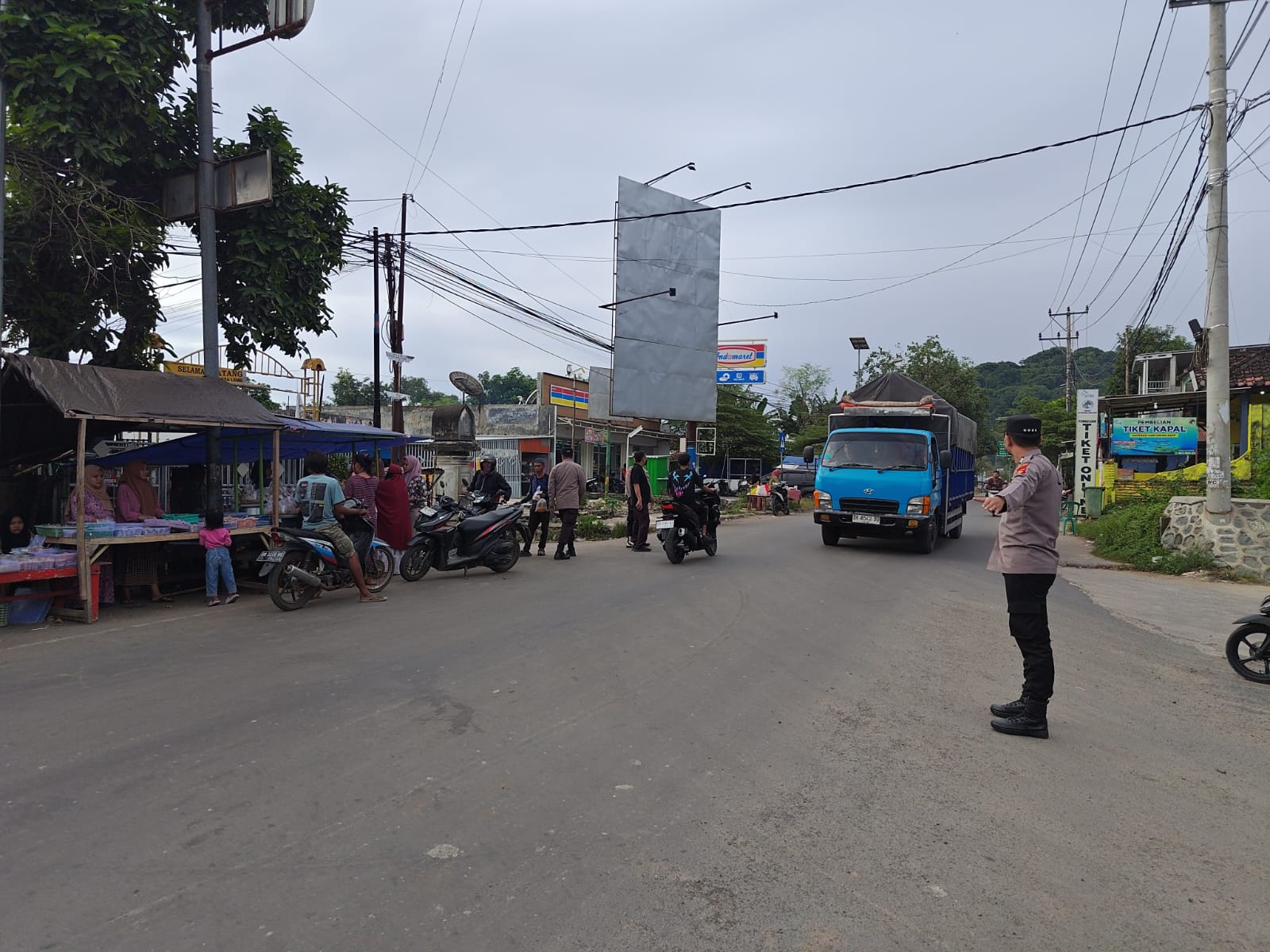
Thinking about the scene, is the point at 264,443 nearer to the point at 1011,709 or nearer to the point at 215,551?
the point at 215,551

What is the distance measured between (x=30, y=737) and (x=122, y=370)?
17.2 ft

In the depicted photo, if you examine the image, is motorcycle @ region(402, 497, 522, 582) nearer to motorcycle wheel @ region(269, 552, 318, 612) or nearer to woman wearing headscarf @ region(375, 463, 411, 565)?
woman wearing headscarf @ region(375, 463, 411, 565)

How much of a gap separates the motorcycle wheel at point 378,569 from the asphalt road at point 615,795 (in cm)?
257

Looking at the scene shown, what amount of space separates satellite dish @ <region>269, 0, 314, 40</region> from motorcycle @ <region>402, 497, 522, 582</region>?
6.20 m

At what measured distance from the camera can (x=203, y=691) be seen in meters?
5.44

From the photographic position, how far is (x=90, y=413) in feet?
25.7

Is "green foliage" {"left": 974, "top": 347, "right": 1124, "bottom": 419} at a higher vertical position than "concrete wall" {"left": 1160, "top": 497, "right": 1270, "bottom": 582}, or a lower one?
higher

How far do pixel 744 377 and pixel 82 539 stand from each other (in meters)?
29.5

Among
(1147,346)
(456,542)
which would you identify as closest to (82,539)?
(456,542)

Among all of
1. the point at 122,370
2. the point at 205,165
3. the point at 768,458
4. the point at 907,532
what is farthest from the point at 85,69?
the point at 768,458

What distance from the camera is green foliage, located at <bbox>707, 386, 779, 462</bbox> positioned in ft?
153

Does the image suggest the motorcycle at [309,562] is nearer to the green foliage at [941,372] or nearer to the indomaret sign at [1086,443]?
the indomaret sign at [1086,443]

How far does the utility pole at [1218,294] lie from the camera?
12273 millimetres

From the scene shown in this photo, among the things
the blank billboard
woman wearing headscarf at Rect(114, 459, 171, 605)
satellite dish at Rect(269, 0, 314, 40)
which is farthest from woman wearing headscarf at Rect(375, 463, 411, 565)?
the blank billboard
